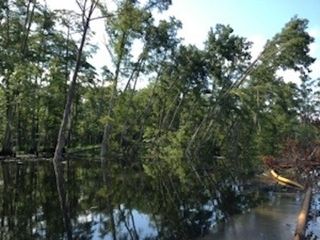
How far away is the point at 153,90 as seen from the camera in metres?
48.2

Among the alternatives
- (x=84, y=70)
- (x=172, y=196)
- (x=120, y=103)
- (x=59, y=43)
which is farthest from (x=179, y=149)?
(x=172, y=196)

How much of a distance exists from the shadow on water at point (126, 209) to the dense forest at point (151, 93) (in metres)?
12.5

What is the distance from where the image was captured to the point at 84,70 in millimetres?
45156

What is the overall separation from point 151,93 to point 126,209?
35039 millimetres

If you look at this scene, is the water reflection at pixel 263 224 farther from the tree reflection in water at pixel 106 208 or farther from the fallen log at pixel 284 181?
the fallen log at pixel 284 181

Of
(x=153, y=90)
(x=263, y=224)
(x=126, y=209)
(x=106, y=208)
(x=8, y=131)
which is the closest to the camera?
(x=263, y=224)

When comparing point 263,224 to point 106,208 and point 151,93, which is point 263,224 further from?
point 151,93

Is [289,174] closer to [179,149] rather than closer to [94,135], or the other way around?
[179,149]

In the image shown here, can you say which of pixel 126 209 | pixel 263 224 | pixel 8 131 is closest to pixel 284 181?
pixel 263 224

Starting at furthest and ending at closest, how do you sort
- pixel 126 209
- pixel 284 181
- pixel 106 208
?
pixel 284 181
pixel 126 209
pixel 106 208

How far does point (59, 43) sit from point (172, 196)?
25.6 m

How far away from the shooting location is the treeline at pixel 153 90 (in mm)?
35312

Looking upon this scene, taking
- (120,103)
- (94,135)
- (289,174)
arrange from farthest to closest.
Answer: (94,135) → (120,103) → (289,174)

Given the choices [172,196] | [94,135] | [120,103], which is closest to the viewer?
[172,196]
